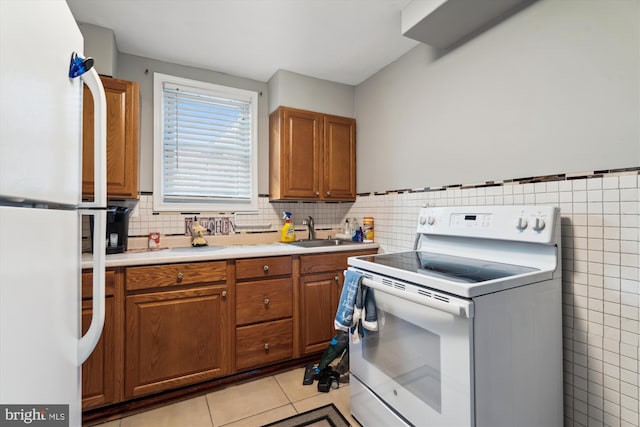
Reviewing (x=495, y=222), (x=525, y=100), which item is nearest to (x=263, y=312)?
(x=495, y=222)

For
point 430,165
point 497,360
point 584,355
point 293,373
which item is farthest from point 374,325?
point 430,165

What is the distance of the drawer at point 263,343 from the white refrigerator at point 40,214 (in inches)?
52.5

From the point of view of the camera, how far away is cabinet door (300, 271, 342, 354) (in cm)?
225

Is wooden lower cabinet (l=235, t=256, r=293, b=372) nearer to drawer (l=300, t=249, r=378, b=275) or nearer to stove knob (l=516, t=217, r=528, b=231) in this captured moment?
drawer (l=300, t=249, r=378, b=275)

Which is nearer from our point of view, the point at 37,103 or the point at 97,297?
the point at 37,103

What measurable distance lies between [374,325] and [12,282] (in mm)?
1278

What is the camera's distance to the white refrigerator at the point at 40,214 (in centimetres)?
43

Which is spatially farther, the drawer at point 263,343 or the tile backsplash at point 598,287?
the drawer at point 263,343

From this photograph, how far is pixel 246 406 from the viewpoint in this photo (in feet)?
5.84

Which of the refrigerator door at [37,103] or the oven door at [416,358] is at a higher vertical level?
the refrigerator door at [37,103]

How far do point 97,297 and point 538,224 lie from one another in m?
1.68

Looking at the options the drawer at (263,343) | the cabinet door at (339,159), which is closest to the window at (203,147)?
the cabinet door at (339,159)

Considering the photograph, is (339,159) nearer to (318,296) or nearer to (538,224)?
(318,296)

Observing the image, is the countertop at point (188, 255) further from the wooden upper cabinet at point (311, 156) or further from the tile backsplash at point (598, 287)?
the tile backsplash at point (598, 287)
